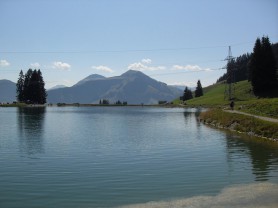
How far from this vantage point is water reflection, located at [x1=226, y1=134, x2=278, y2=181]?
26.5 metres

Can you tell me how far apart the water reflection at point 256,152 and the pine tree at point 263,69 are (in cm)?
7053

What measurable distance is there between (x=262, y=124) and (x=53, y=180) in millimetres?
33334

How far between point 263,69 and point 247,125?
214ft

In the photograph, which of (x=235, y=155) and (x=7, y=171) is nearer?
(x=7, y=171)

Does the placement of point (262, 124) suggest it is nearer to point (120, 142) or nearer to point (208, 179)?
point (120, 142)

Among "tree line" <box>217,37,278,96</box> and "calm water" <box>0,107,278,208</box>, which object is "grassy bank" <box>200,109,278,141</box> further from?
"tree line" <box>217,37,278,96</box>

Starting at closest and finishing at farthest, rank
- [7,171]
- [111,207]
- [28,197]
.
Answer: [111,207]
[28,197]
[7,171]

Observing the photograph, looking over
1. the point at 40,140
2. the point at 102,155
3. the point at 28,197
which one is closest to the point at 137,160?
the point at 102,155

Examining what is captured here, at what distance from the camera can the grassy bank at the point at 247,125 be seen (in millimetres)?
44713

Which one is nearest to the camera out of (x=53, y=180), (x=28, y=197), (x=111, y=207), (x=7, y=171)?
(x=111, y=207)

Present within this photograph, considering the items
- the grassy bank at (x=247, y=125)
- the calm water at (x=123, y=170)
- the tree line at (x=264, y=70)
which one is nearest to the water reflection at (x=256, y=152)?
the calm water at (x=123, y=170)

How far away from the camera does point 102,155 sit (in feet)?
111

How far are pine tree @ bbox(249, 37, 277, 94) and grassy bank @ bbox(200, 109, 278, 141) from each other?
45.9m

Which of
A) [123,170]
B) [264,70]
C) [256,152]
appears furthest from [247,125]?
[264,70]
